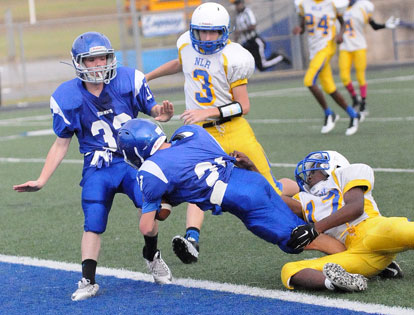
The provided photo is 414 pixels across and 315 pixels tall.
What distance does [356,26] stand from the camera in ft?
42.3

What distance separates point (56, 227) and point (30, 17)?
141ft

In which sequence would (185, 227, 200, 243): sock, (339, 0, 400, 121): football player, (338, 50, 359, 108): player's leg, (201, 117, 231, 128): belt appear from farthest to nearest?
(339, 0, 400, 121): football player → (338, 50, 359, 108): player's leg → (201, 117, 231, 128): belt → (185, 227, 200, 243): sock

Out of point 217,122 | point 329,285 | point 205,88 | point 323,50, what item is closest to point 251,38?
point 323,50

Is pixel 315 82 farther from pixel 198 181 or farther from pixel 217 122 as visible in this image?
pixel 198 181

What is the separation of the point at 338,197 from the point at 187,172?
934 millimetres

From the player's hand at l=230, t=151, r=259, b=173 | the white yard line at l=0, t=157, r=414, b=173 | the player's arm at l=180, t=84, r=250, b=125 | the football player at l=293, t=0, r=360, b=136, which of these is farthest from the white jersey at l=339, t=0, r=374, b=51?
the player's hand at l=230, t=151, r=259, b=173

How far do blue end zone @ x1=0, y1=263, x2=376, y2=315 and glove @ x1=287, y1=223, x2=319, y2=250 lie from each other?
34cm

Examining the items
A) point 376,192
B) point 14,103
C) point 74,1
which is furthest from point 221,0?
point 74,1

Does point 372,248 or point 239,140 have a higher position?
point 239,140

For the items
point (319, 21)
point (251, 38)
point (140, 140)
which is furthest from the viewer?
point (251, 38)

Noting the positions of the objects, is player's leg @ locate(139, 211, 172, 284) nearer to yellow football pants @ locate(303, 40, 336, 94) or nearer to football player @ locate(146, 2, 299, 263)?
football player @ locate(146, 2, 299, 263)

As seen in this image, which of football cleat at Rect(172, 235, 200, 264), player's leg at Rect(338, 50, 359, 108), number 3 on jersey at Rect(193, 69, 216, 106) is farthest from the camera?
player's leg at Rect(338, 50, 359, 108)

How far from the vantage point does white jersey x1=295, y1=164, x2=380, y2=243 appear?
4730 mm

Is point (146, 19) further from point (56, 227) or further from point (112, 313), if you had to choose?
point (112, 313)
